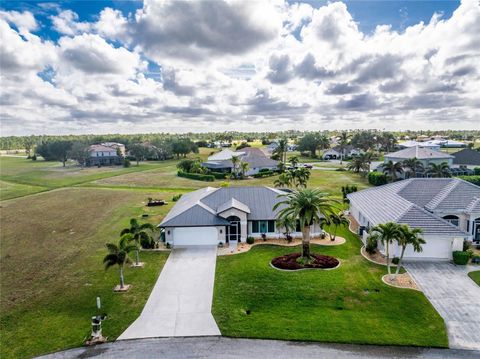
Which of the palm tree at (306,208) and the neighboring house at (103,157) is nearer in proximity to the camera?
the palm tree at (306,208)

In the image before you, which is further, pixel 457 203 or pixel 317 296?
pixel 457 203

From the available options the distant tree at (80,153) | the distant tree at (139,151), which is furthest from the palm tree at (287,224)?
the distant tree at (80,153)

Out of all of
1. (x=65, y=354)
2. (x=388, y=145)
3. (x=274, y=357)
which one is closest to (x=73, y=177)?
(x=65, y=354)

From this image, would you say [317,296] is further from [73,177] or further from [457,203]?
[73,177]

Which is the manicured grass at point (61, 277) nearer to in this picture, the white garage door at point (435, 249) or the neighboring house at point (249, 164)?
the white garage door at point (435, 249)

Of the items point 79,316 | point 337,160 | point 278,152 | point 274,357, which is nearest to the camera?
point 274,357

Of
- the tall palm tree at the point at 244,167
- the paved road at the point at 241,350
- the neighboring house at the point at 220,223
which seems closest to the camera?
the paved road at the point at 241,350

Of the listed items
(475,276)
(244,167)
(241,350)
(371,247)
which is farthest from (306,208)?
(244,167)
